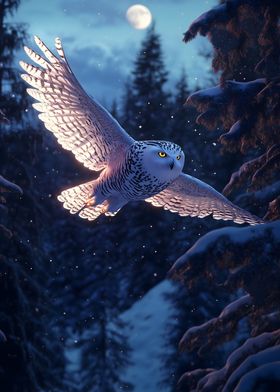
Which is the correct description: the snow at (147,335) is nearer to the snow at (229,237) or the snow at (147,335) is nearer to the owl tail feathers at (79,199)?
the owl tail feathers at (79,199)

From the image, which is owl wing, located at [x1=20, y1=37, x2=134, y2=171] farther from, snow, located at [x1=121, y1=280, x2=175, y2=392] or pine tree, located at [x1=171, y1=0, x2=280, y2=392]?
snow, located at [x1=121, y1=280, x2=175, y2=392]

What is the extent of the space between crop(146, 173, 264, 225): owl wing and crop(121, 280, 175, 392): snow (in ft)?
51.6

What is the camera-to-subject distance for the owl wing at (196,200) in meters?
6.88

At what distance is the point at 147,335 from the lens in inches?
988

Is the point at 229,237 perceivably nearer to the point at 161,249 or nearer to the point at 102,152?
the point at 102,152

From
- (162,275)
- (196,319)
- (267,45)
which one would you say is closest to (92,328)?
(162,275)

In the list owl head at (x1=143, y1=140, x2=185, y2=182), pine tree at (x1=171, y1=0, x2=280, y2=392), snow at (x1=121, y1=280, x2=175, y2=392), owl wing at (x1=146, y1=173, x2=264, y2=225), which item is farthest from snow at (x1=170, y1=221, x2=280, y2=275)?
snow at (x1=121, y1=280, x2=175, y2=392)

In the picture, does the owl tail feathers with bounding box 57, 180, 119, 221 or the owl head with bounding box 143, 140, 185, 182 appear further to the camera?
the owl tail feathers with bounding box 57, 180, 119, 221

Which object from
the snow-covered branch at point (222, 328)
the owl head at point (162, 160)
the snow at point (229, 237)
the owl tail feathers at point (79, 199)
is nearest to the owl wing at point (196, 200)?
the owl tail feathers at point (79, 199)

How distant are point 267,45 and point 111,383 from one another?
56.2ft

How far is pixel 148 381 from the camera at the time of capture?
2258cm

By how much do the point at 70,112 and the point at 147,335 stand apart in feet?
64.9

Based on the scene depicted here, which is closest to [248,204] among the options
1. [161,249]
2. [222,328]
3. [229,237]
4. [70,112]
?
[222,328]

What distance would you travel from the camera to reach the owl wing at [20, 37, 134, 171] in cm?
629
